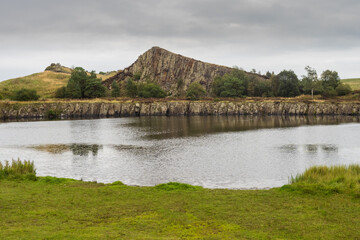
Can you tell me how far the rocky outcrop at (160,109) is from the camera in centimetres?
13109

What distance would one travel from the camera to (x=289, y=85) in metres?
160

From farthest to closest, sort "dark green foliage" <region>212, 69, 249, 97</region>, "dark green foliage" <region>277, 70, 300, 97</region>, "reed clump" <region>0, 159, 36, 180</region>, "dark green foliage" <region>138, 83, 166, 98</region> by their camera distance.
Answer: "dark green foliage" <region>138, 83, 166, 98</region>, "dark green foliage" <region>212, 69, 249, 97</region>, "dark green foliage" <region>277, 70, 300, 97</region>, "reed clump" <region>0, 159, 36, 180</region>

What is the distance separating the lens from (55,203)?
17766mm

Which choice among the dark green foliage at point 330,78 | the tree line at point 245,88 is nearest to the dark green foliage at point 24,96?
the tree line at point 245,88

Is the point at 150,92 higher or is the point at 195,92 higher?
the point at 150,92

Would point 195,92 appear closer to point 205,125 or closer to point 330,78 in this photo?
A: point 330,78

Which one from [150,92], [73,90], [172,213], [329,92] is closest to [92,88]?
[73,90]

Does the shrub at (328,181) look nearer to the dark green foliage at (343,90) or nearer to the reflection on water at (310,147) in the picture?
the reflection on water at (310,147)

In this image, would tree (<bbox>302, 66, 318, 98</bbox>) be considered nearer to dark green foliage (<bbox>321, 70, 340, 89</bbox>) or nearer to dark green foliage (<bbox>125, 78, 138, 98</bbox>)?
dark green foliage (<bbox>321, 70, 340, 89</bbox>)

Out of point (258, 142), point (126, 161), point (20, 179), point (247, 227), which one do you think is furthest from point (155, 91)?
point (247, 227)

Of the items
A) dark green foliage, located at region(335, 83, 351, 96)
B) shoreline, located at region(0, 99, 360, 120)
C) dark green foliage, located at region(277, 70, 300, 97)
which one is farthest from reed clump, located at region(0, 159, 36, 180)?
dark green foliage, located at region(335, 83, 351, 96)

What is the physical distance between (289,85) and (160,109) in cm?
6411

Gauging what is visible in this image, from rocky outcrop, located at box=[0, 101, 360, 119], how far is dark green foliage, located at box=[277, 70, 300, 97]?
25571mm

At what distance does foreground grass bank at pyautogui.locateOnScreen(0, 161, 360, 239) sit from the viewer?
1299 centimetres
